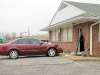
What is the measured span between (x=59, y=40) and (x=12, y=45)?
7886 mm

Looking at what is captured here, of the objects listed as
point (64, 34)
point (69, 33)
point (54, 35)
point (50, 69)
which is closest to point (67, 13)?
point (64, 34)

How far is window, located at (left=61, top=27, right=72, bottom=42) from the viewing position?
725 inches

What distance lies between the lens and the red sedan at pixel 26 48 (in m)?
14.2

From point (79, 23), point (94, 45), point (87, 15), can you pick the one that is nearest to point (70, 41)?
point (79, 23)

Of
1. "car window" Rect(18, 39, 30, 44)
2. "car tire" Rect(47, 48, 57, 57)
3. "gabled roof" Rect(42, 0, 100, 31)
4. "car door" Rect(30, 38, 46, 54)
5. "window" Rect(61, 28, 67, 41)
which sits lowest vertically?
"car tire" Rect(47, 48, 57, 57)

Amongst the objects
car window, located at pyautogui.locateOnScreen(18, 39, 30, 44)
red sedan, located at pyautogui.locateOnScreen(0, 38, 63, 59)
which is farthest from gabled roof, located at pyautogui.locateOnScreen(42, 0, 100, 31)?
car window, located at pyautogui.locateOnScreen(18, 39, 30, 44)

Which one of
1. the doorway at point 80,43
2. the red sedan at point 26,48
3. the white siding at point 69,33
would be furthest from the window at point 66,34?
the red sedan at point 26,48

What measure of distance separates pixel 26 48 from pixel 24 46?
217 mm

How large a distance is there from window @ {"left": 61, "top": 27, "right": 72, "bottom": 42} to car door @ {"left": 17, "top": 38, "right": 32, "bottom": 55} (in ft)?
16.5

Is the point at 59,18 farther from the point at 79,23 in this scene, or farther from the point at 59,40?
the point at 79,23

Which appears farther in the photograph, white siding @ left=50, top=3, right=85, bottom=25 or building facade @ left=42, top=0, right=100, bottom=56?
white siding @ left=50, top=3, right=85, bottom=25

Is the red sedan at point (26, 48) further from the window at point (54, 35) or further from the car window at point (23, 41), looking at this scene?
the window at point (54, 35)

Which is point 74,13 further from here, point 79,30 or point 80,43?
point 80,43

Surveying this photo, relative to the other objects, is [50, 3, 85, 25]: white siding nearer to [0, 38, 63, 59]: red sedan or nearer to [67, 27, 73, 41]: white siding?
[67, 27, 73, 41]: white siding
